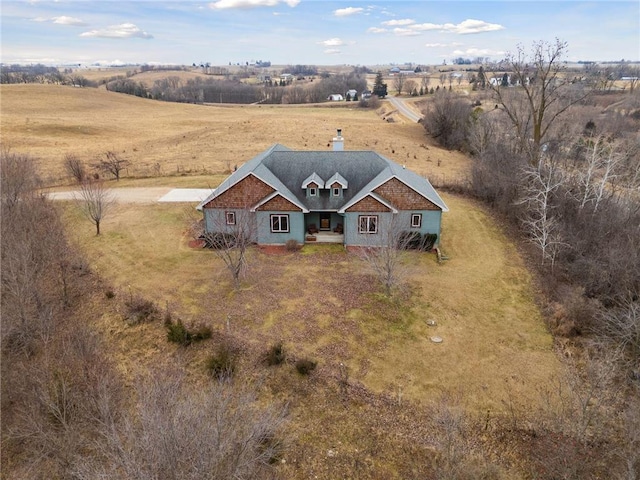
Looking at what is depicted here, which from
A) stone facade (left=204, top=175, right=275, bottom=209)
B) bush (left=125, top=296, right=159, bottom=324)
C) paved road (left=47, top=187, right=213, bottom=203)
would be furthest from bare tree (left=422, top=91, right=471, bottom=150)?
bush (left=125, top=296, right=159, bottom=324)

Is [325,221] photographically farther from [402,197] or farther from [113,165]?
[113,165]

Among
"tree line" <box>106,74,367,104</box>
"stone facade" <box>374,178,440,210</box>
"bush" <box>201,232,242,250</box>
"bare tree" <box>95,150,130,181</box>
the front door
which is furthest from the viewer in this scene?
"tree line" <box>106,74,367,104</box>

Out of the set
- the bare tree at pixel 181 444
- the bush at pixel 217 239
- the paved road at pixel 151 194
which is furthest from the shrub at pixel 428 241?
the paved road at pixel 151 194

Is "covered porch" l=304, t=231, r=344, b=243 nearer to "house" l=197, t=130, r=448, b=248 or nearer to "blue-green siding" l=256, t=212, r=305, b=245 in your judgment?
"house" l=197, t=130, r=448, b=248

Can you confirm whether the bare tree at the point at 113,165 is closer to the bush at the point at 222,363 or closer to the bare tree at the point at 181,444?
the bush at the point at 222,363

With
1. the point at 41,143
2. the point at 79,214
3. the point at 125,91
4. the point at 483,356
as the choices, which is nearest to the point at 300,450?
the point at 483,356

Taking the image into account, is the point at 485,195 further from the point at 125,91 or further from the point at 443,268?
the point at 125,91
